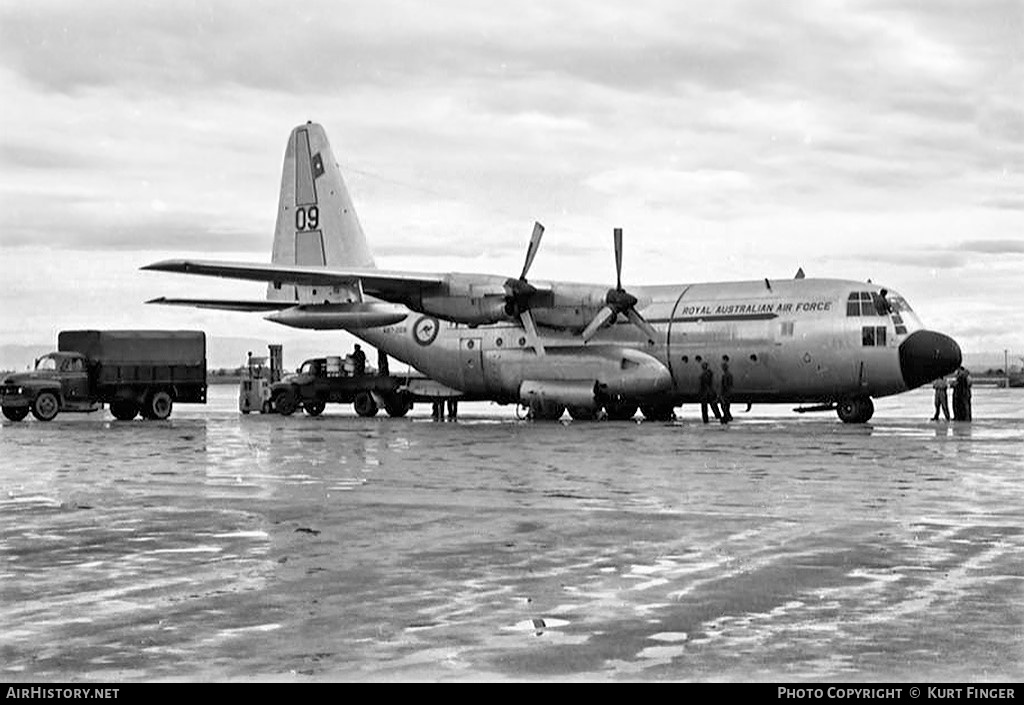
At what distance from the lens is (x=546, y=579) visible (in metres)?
9.77

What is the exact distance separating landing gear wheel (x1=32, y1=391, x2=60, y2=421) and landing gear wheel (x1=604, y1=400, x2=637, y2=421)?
1558cm

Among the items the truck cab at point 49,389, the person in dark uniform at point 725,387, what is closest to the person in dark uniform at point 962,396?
the person in dark uniform at point 725,387

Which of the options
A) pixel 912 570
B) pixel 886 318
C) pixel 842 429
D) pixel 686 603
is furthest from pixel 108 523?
pixel 886 318

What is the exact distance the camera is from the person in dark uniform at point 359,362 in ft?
144

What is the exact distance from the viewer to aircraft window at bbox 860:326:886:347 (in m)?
32.6

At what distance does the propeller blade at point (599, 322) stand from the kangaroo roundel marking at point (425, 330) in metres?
5.48

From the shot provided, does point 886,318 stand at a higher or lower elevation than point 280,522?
higher

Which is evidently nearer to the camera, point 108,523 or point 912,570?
point 912,570

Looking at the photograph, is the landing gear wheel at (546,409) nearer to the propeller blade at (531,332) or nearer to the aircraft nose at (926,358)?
the propeller blade at (531,332)

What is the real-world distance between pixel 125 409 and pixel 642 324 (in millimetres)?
15858

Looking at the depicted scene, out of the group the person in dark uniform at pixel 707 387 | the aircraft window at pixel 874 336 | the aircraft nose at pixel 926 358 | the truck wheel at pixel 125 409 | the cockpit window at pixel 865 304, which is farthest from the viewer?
the truck wheel at pixel 125 409

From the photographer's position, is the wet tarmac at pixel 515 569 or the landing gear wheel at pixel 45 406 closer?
the wet tarmac at pixel 515 569
